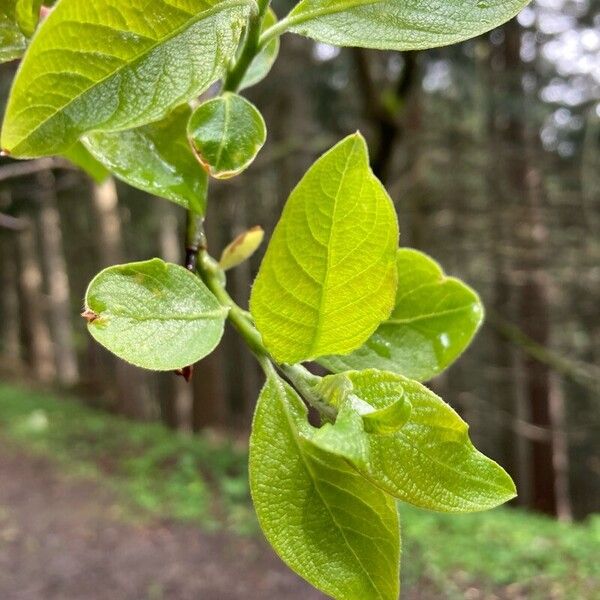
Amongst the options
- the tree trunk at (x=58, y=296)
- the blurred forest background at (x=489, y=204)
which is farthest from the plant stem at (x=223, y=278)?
the tree trunk at (x=58, y=296)

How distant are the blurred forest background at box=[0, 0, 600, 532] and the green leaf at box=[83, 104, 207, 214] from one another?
4193 mm

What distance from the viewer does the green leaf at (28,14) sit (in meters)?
0.37

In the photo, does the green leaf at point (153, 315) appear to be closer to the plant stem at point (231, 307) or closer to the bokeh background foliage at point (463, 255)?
the plant stem at point (231, 307)

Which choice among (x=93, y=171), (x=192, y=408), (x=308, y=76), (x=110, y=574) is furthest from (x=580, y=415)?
(x=93, y=171)

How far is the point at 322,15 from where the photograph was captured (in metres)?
0.34

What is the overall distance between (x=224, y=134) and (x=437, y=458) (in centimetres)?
18

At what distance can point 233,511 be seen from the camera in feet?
18.8

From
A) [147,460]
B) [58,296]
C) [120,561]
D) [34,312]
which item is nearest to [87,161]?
[120,561]

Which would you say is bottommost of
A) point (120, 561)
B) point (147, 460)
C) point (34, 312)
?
point (34, 312)

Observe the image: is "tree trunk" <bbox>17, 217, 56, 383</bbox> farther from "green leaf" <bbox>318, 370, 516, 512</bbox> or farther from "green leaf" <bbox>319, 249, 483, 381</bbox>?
"green leaf" <bbox>318, 370, 516, 512</bbox>

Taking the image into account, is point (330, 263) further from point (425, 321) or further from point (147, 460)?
point (147, 460)

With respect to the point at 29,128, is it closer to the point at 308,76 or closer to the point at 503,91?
the point at 503,91

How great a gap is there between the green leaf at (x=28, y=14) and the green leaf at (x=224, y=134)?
11 cm

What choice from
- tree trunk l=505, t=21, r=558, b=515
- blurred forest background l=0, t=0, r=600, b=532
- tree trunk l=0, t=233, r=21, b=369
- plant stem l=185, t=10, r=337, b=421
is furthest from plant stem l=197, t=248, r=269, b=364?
tree trunk l=0, t=233, r=21, b=369
